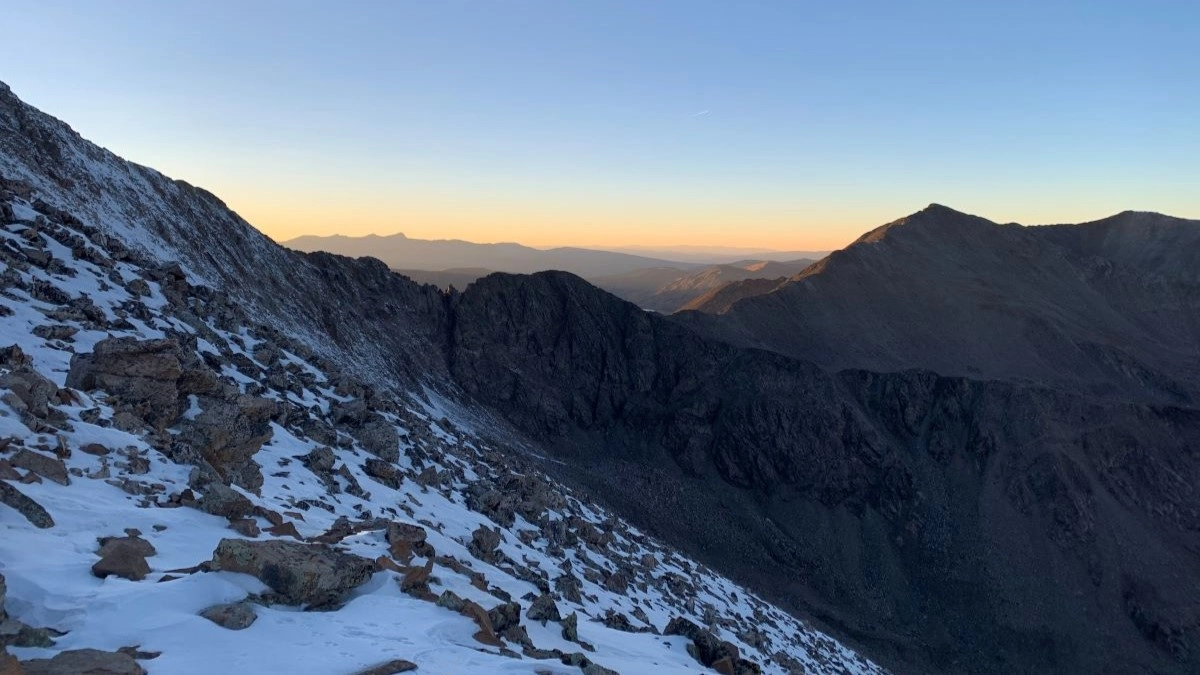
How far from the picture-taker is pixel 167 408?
16094 millimetres

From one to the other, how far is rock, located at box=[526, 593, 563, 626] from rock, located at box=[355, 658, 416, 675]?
207 inches

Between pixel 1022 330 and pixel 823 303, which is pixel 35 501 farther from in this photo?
pixel 1022 330

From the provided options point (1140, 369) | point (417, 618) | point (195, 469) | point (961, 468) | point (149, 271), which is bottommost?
point (961, 468)

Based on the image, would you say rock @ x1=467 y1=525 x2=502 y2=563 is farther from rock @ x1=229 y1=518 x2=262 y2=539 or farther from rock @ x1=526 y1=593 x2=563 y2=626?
rock @ x1=229 y1=518 x2=262 y2=539

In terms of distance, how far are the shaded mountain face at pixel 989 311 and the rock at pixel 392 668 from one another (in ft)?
225

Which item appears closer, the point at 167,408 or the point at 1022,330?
the point at 167,408

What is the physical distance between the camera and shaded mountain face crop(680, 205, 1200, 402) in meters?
77.5

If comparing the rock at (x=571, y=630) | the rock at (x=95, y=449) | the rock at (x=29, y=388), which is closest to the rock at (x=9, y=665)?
the rock at (x=95, y=449)

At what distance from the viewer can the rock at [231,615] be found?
334 inches

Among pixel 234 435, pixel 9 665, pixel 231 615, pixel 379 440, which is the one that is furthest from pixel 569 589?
pixel 9 665

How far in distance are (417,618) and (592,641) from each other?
4662mm

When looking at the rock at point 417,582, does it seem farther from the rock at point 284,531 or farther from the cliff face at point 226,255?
the cliff face at point 226,255

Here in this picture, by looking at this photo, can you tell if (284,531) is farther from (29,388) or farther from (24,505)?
(29,388)

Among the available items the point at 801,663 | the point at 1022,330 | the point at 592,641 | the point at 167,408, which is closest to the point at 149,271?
the point at 167,408
